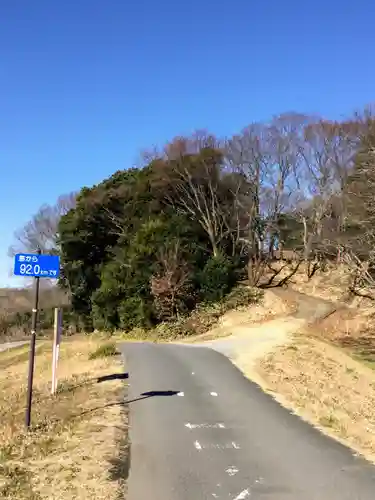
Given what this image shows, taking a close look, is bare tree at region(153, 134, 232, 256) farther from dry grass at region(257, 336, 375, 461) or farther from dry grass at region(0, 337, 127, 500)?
dry grass at region(0, 337, 127, 500)

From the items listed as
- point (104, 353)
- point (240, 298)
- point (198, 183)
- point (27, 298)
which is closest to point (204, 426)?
point (104, 353)

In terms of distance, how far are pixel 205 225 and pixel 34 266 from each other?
31.0 metres

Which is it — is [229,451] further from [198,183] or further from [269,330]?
[198,183]

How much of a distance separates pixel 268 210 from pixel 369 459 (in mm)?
34584

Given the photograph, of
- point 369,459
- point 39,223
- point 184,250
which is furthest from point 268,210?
point 39,223

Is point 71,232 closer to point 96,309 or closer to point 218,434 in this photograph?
point 96,309

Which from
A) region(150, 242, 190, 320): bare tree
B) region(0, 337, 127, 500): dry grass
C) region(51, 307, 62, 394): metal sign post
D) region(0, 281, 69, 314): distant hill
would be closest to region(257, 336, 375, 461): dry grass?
region(0, 337, 127, 500): dry grass

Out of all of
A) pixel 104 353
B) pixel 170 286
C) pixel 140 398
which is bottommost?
pixel 104 353

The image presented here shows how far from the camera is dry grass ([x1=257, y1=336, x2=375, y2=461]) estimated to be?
9219mm

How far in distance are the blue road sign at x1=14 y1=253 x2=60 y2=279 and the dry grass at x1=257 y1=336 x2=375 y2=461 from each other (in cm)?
526

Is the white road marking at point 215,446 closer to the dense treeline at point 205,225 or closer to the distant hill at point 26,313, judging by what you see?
the dense treeline at point 205,225

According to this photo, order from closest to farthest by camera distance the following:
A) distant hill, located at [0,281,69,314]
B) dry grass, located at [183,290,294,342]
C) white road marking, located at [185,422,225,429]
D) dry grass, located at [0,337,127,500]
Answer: dry grass, located at [0,337,127,500], white road marking, located at [185,422,225,429], dry grass, located at [183,290,294,342], distant hill, located at [0,281,69,314]

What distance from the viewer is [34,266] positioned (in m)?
8.84

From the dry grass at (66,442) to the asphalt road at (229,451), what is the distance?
1.01 feet
